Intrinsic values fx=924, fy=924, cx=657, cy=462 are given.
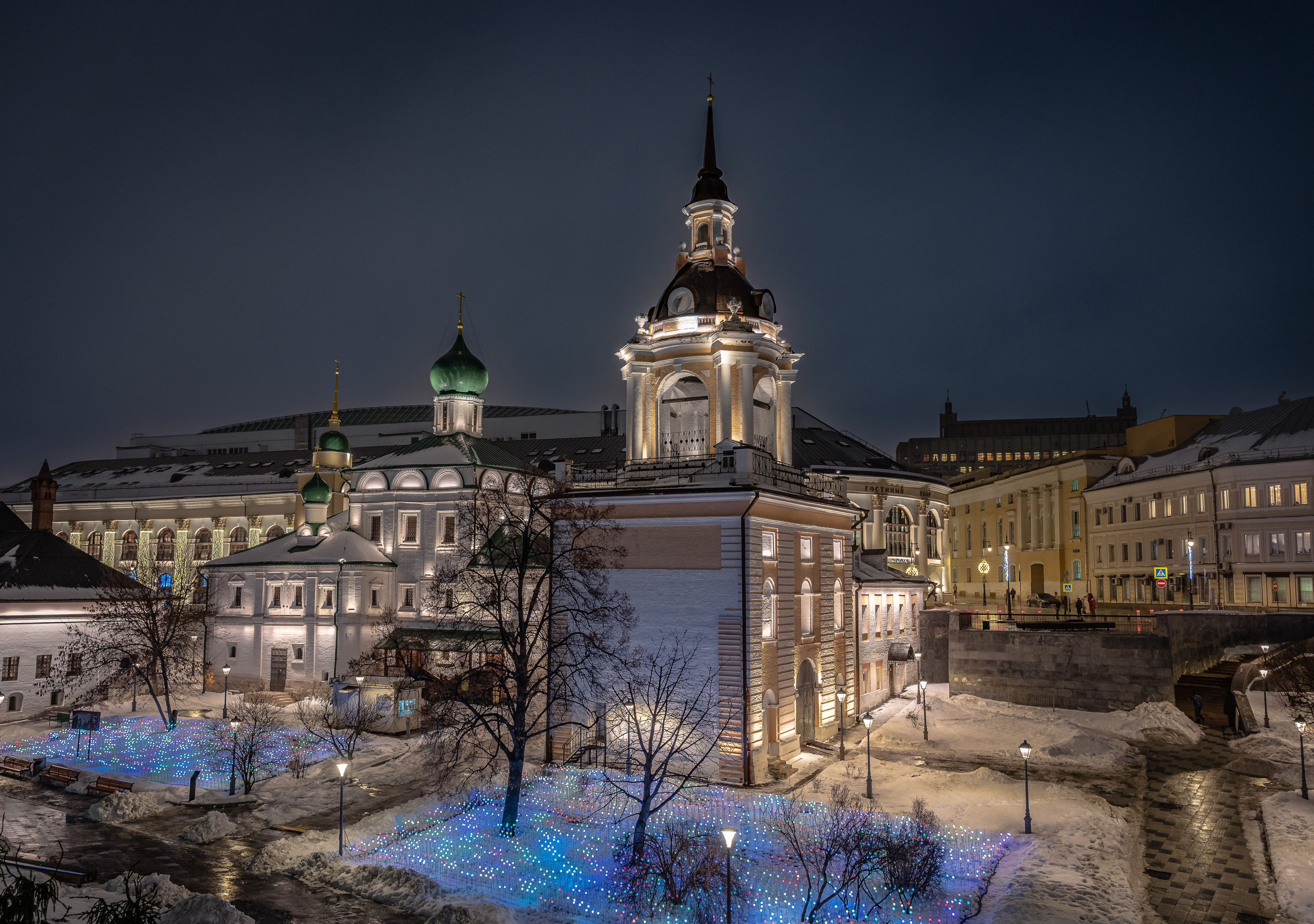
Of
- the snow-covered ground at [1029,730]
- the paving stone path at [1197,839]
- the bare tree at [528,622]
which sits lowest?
the paving stone path at [1197,839]

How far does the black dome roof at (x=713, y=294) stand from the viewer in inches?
1280

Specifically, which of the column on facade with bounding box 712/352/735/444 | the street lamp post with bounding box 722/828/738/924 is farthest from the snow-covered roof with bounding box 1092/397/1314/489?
the street lamp post with bounding box 722/828/738/924

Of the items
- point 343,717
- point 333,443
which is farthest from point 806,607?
point 333,443

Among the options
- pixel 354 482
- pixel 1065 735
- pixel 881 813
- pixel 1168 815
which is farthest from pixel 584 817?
pixel 354 482

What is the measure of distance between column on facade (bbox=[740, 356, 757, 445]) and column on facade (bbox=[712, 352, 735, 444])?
0.30 m

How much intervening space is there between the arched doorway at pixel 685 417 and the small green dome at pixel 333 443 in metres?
35.7

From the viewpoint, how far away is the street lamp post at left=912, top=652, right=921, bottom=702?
126 feet

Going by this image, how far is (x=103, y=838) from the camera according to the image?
23.8 metres

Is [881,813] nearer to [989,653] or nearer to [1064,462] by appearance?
[989,653]

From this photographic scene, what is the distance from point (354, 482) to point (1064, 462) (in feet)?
177

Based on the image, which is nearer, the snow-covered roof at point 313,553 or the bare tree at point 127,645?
the bare tree at point 127,645

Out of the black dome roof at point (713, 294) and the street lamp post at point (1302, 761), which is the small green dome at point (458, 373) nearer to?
the black dome roof at point (713, 294)

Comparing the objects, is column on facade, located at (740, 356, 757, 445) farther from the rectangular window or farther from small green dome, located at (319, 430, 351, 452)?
small green dome, located at (319, 430, 351, 452)

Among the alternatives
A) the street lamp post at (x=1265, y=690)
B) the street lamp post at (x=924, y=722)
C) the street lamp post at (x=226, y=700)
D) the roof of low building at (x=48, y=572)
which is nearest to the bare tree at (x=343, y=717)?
the street lamp post at (x=226, y=700)
